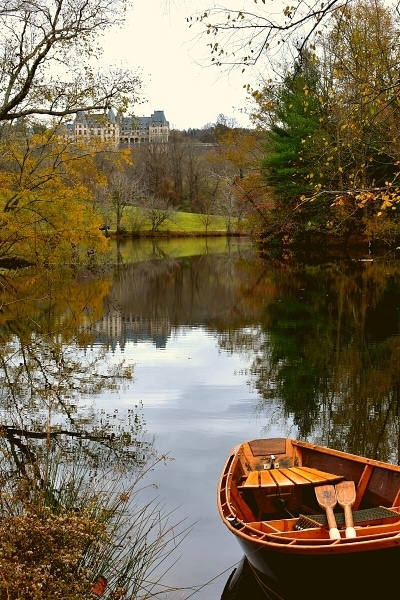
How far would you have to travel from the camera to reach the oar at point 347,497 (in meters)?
6.45

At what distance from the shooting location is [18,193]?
94.1 ft

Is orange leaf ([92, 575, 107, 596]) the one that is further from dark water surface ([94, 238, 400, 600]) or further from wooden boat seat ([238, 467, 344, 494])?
wooden boat seat ([238, 467, 344, 494])

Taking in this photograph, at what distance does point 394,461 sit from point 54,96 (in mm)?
17965

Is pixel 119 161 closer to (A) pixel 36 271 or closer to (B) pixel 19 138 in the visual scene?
(B) pixel 19 138

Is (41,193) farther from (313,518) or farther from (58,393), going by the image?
(313,518)

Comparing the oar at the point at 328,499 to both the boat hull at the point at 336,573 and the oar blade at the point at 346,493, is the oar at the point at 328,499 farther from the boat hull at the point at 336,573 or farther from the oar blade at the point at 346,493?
the boat hull at the point at 336,573

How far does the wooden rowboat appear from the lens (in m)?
5.68

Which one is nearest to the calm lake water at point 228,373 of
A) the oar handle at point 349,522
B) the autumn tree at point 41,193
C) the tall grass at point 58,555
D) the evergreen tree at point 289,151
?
the tall grass at point 58,555

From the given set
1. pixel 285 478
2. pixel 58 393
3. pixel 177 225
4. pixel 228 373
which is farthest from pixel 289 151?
pixel 177 225

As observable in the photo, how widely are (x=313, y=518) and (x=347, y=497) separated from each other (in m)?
0.41

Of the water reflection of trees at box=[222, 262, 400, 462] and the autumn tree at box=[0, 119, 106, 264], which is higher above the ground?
the autumn tree at box=[0, 119, 106, 264]

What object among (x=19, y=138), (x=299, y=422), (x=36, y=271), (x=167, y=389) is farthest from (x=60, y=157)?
(x=299, y=422)

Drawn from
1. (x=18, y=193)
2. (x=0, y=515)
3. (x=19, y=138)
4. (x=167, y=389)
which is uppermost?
(x=19, y=138)

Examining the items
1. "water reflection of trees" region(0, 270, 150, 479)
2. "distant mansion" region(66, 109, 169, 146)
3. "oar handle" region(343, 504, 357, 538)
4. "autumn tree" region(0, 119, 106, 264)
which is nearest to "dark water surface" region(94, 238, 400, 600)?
"water reflection of trees" region(0, 270, 150, 479)
